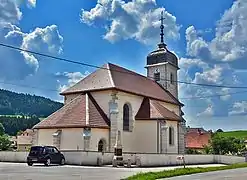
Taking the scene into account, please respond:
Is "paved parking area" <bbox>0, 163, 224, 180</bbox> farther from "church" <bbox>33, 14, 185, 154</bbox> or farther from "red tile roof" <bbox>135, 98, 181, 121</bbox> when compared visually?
"red tile roof" <bbox>135, 98, 181, 121</bbox>

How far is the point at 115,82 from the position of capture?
1603 inches

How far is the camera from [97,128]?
36.4m

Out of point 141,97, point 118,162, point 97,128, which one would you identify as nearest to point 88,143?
point 97,128

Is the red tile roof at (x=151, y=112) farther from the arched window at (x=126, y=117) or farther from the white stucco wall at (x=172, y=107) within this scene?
the white stucco wall at (x=172, y=107)

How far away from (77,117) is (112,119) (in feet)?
12.2

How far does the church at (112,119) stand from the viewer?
1426 inches

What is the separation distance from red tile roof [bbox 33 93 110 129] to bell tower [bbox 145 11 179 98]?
18.3m

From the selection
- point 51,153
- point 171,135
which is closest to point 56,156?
point 51,153

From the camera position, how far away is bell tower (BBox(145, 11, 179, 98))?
182 feet

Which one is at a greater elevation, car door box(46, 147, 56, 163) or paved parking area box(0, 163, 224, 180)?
car door box(46, 147, 56, 163)

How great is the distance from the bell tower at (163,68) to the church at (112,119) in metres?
6.61

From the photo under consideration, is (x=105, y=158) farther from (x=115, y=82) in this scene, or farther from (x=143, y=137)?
(x=115, y=82)

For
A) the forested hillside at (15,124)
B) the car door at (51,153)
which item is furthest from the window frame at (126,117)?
the forested hillside at (15,124)

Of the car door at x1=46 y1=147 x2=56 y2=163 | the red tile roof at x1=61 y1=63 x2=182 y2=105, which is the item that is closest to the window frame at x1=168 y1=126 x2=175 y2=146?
the red tile roof at x1=61 y1=63 x2=182 y2=105
